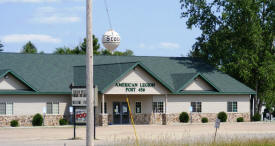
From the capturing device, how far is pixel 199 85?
5375 centimetres

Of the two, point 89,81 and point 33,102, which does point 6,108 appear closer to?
point 33,102

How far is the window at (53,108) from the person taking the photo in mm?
48406

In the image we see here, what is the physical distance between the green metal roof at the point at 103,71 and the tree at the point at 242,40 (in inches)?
74.8

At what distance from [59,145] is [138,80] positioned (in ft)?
75.5

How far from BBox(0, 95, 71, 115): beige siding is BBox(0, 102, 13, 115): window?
0.24 meters

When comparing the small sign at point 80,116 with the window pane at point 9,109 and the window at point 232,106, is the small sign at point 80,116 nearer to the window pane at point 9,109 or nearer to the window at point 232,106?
the window pane at point 9,109

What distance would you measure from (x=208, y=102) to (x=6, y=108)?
1896cm

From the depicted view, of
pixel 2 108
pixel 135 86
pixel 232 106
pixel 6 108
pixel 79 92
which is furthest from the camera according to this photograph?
pixel 232 106

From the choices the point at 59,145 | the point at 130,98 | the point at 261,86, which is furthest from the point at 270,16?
the point at 59,145

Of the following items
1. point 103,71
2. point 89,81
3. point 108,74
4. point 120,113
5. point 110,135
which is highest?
point 103,71

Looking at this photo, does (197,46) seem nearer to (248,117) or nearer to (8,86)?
Answer: (248,117)

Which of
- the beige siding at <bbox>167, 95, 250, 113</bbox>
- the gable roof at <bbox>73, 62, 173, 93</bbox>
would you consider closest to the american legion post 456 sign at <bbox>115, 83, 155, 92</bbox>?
the gable roof at <bbox>73, 62, 173, 93</bbox>

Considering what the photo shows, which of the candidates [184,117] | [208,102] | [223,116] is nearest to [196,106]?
[208,102]

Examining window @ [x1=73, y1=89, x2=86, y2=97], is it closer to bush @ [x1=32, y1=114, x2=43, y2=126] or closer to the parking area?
the parking area
